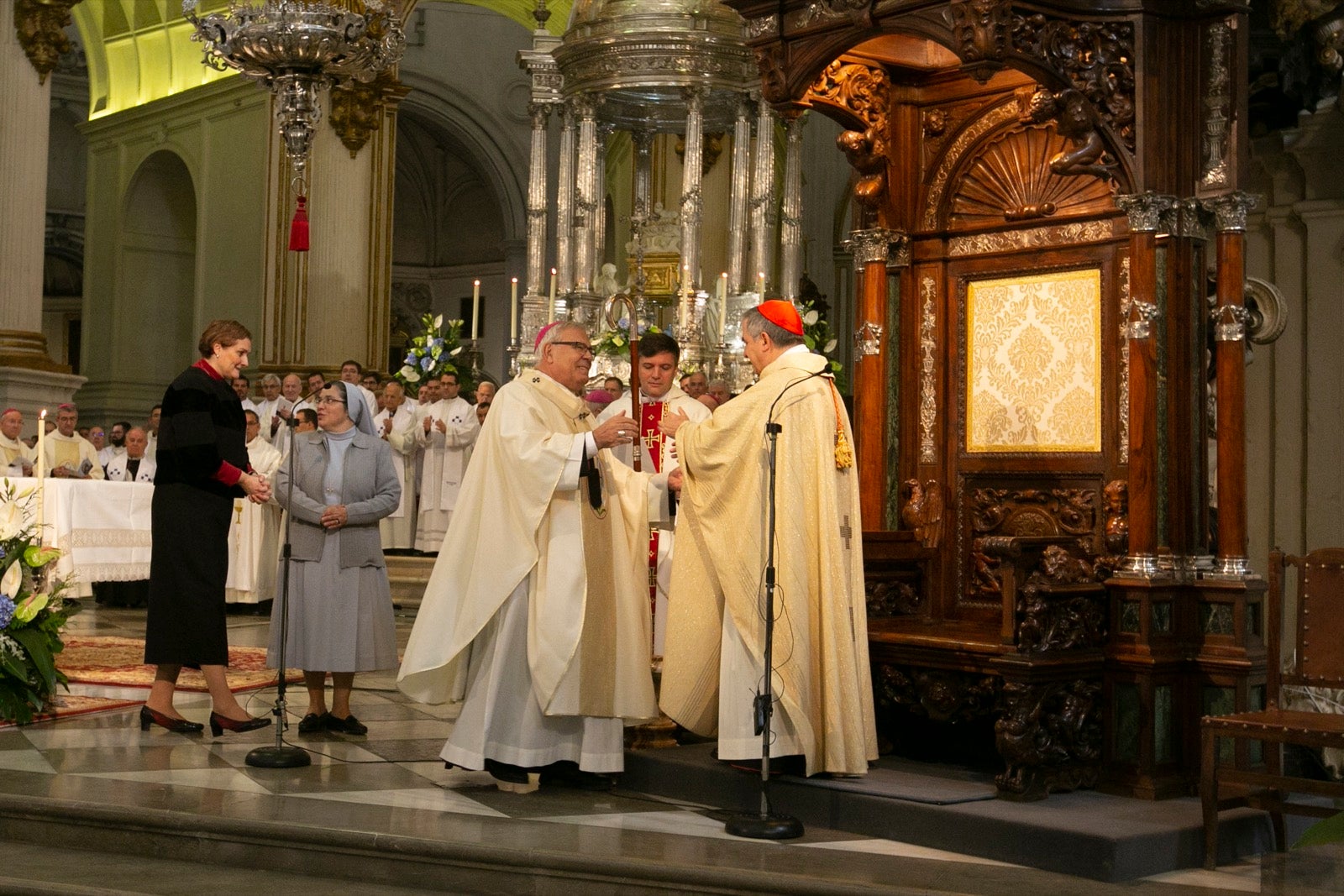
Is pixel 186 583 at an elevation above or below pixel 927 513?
below

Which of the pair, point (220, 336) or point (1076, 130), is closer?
point (1076, 130)

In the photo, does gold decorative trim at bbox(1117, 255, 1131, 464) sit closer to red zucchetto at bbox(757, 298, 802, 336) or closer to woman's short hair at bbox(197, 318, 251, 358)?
red zucchetto at bbox(757, 298, 802, 336)

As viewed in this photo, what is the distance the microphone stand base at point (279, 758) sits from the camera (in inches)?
225

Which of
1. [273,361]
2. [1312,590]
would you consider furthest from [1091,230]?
[273,361]

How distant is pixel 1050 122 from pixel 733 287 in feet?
20.3

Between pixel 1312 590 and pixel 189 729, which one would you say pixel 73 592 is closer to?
pixel 189 729

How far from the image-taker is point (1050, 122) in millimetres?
5848

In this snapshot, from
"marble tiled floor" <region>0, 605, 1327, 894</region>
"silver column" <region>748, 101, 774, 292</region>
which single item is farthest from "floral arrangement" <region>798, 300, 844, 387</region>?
"marble tiled floor" <region>0, 605, 1327, 894</region>

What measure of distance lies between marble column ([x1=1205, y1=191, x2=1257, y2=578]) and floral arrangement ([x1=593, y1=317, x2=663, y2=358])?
6.02 metres

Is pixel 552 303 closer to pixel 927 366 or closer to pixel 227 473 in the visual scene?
pixel 227 473

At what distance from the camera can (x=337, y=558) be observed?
255 inches

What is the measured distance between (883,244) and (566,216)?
609 cm

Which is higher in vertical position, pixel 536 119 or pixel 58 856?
pixel 536 119

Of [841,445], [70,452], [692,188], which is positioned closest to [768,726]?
[841,445]
